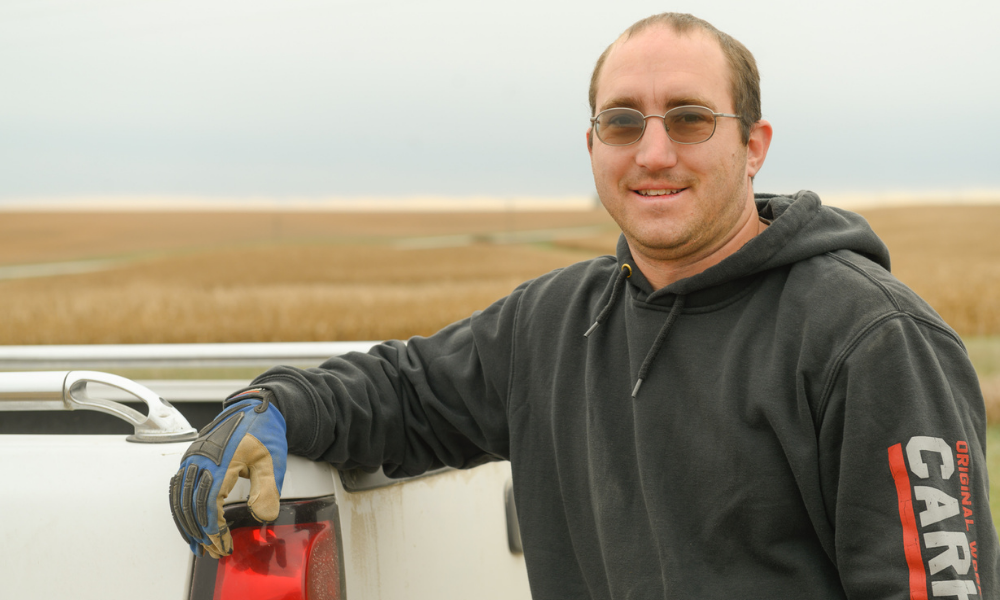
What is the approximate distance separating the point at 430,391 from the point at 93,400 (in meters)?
0.74

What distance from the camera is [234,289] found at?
23922mm

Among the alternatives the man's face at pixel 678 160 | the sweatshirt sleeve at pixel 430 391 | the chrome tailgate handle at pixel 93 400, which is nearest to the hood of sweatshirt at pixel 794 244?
the man's face at pixel 678 160

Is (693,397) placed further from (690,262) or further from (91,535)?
(91,535)

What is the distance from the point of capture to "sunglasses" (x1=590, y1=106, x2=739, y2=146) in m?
1.86

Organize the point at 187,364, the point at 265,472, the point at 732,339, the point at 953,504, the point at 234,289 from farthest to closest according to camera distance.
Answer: the point at 234,289, the point at 187,364, the point at 732,339, the point at 265,472, the point at 953,504

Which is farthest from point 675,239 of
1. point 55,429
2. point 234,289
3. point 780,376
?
point 234,289

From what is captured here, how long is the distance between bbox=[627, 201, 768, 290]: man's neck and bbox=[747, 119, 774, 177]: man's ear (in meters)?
0.12

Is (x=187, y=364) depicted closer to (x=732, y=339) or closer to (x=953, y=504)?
(x=732, y=339)

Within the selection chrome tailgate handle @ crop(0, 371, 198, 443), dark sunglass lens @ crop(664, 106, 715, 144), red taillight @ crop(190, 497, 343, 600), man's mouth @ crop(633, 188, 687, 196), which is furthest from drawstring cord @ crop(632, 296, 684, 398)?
chrome tailgate handle @ crop(0, 371, 198, 443)

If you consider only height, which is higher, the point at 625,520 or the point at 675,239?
the point at 675,239

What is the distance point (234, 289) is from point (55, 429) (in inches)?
864

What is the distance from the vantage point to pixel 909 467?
1398mm

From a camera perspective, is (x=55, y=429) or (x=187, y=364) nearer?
(x=187, y=364)

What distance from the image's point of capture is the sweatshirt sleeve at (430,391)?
1.97 m
